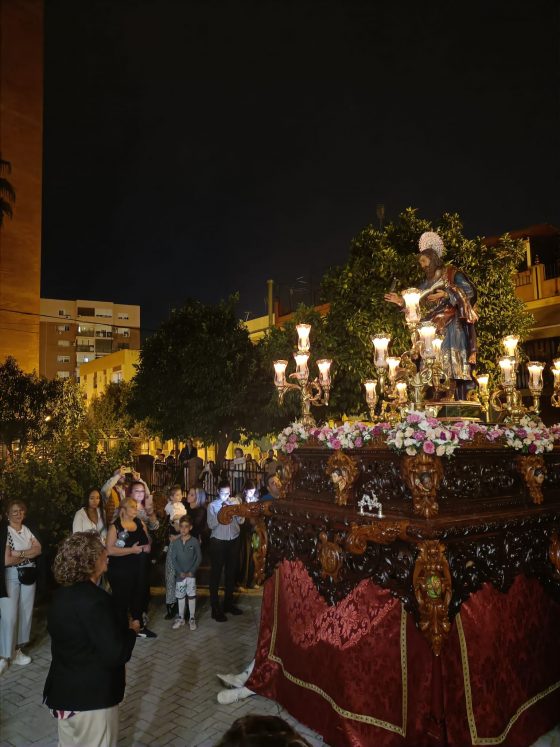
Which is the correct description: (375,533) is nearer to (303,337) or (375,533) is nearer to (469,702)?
(469,702)

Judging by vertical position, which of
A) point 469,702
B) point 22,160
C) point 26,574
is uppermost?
point 22,160

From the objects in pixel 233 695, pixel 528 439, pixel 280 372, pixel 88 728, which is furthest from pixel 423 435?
pixel 233 695

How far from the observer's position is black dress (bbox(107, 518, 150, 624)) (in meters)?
7.14

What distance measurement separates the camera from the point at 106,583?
9.16 metres

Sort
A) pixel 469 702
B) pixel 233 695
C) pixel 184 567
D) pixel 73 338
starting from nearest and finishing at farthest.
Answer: pixel 469 702 → pixel 233 695 → pixel 184 567 → pixel 73 338

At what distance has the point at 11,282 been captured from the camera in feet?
136

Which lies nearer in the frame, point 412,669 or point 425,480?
point 425,480

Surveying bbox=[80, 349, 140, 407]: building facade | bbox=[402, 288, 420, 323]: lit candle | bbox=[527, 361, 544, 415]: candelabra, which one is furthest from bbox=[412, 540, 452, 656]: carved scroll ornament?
bbox=[80, 349, 140, 407]: building facade

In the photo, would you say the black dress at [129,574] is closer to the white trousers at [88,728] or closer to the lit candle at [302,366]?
the lit candle at [302,366]

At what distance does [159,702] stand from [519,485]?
4095 mm

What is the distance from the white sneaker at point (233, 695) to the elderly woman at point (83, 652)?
7.44 ft

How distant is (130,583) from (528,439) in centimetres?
499

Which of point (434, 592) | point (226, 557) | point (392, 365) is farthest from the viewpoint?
point (226, 557)

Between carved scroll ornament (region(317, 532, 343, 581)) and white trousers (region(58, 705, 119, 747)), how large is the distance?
82.3 inches
